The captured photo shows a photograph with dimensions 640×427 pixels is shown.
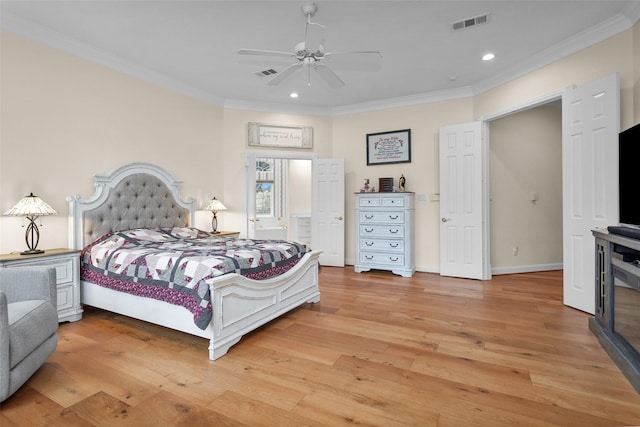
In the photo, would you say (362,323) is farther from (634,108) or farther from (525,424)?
(634,108)

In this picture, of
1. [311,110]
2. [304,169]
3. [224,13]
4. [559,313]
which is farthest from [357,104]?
[559,313]

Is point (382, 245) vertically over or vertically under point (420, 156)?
under

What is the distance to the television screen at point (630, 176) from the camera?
2.34 metres

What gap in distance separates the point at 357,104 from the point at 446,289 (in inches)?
125

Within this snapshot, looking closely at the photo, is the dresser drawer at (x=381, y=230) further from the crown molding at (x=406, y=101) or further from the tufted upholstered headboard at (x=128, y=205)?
Answer: the tufted upholstered headboard at (x=128, y=205)

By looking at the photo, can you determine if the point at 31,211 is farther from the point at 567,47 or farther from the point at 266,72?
the point at 567,47

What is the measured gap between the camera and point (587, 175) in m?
2.98

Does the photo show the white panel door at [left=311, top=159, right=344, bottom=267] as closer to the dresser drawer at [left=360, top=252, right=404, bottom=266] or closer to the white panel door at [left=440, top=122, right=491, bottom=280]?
the dresser drawer at [left=360, top=252, right=404, bottom=266]

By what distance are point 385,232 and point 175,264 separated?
3.11 metres

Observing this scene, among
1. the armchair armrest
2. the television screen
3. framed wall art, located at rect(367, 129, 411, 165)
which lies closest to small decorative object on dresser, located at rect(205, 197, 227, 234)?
the armchair armrest

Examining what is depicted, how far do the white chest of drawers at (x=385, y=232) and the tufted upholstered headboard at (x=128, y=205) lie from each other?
2.45 metres

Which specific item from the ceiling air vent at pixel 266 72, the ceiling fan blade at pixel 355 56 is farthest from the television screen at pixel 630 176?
the ceiling air vent at pixel 266 72

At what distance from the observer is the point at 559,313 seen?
302 centimetres

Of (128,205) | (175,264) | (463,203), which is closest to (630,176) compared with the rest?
(463,203)
